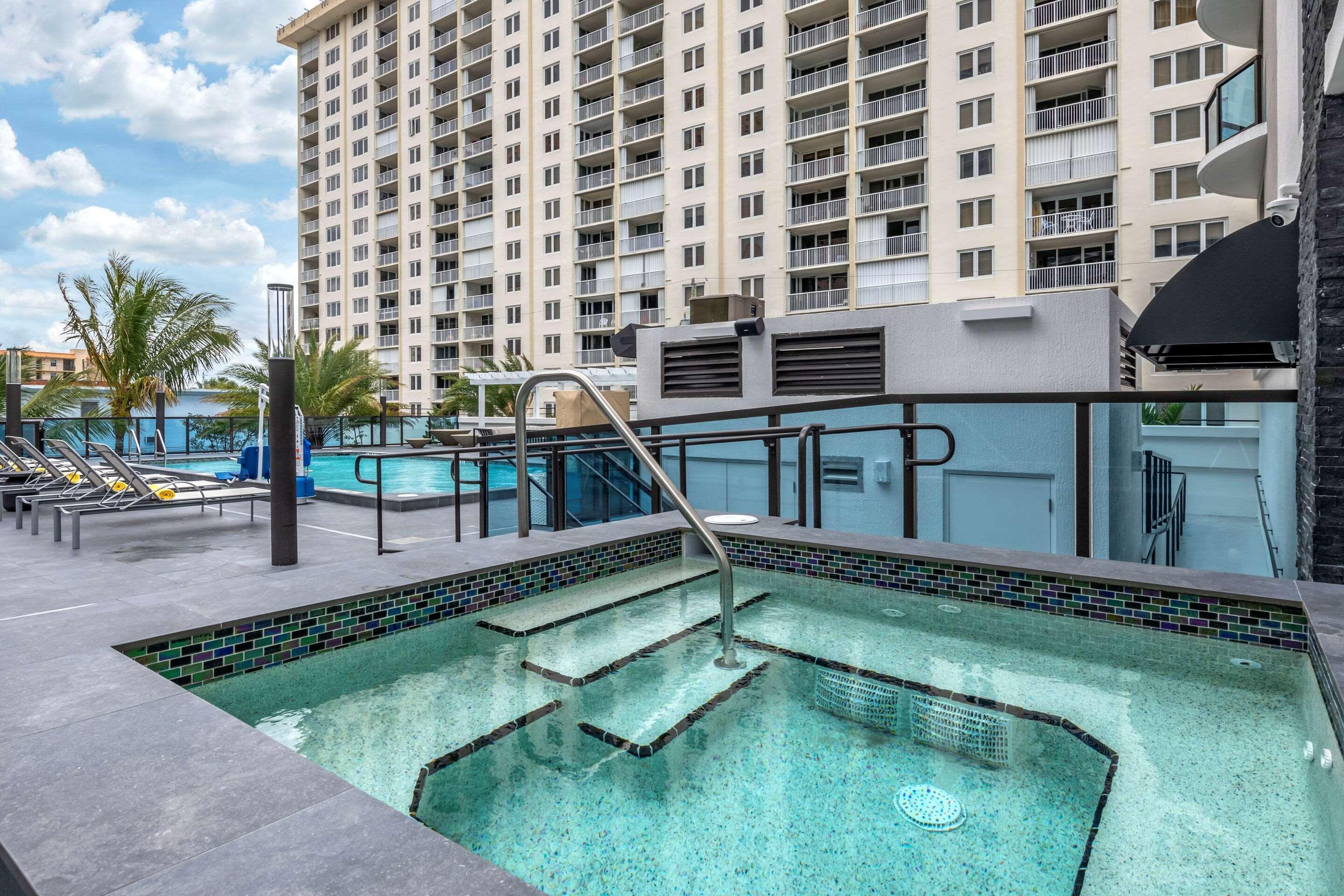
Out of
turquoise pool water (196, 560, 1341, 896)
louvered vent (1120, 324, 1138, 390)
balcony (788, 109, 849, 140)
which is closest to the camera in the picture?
turquoise pool water (196, 560, 1341, 896)

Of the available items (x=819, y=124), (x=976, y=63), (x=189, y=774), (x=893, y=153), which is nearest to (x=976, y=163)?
(x=893, y=153)

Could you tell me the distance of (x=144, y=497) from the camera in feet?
23.7

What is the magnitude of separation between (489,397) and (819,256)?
1313 centimetres

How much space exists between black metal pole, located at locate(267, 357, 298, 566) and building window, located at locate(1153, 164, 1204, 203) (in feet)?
82.9

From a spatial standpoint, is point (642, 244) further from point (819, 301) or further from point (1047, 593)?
point (1047, 593)

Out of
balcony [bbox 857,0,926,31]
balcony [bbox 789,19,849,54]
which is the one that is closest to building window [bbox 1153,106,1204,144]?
balcony [bbox 857,0,926,31]

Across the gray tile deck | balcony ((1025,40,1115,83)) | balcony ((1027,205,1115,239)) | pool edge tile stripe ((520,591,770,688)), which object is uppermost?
balcony ((1025,40,1115,83))

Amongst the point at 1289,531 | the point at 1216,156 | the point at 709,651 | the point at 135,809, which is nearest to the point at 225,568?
the point at 709,651

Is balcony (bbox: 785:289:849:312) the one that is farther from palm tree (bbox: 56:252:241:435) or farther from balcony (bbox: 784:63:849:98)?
palm tree (bbox: 56:252:241:435)

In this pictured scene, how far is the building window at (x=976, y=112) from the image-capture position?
81.5ft

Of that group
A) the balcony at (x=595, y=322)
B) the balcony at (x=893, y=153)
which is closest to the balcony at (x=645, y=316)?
the balcony at (x=595, y=322)

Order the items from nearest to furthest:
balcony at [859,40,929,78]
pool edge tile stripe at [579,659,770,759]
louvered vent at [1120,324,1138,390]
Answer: pool edge tile stripe at [579,659,770,759] → louvered vent at [1120,324,1138,390] → balcony at [859,40,929,78]

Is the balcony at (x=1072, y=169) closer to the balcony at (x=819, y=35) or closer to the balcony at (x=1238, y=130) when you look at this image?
the balcony at (x=819, y=35)

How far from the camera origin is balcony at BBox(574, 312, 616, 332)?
34156mm
